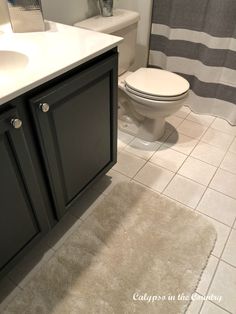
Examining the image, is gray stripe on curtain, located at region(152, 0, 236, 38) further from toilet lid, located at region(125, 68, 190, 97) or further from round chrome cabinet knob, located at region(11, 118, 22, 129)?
round chrome cabinet knob, located at region(11, 118, 22, 129)

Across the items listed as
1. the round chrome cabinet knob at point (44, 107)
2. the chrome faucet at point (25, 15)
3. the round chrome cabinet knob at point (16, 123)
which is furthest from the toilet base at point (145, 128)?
the round chrome cabinet knob at point (16, 123)

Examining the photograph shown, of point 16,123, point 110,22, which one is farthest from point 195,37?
point 16,123

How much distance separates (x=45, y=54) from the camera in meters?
1.00

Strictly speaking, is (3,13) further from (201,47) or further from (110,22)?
(201,47)

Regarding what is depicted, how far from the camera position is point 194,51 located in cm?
205

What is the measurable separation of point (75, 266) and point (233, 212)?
3.04 feet

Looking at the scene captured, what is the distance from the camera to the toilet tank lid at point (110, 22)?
156 cm

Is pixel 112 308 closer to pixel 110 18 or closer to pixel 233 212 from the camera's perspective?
pixel 233 212

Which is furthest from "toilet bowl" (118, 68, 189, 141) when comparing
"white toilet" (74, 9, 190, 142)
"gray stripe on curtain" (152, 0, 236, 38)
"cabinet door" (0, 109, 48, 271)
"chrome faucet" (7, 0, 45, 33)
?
"cabinet door" (0, 109, 48, 271)

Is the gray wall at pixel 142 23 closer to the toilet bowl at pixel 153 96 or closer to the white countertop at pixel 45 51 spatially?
the toilet bowl at pixel 153 96

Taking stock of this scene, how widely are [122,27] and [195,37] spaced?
639 millimetres

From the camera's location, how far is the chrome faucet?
3.64 feet

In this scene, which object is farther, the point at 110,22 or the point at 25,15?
the point at 110,22

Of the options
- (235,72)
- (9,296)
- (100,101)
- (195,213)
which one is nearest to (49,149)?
(100,101)
